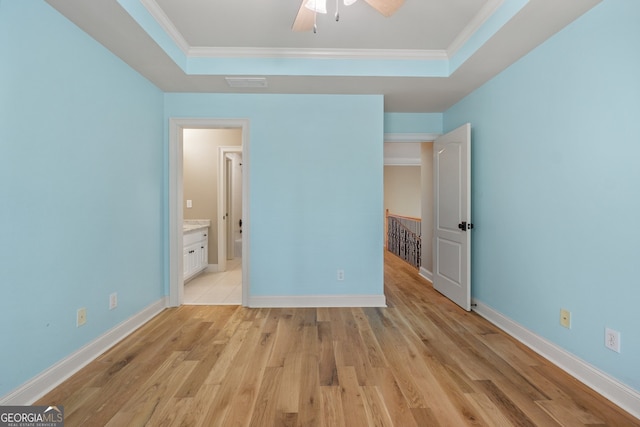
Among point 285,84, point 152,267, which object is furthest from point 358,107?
point 152,267

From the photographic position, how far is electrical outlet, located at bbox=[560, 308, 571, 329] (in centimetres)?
199

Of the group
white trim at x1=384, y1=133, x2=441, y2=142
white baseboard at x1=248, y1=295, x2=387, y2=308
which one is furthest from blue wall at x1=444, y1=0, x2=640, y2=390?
white baseboard at x1=248, y1=295, x2=387, y2=308

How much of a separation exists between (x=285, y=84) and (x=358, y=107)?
88cm

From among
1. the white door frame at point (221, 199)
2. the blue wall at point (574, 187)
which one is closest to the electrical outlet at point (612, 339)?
the blue wall at point (574, 187)

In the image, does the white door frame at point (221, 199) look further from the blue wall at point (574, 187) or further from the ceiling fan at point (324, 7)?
the blue wall at point (574, 187)

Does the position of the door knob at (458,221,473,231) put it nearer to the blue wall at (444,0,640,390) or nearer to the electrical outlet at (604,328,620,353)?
the blue wall at (444,0,640,390)

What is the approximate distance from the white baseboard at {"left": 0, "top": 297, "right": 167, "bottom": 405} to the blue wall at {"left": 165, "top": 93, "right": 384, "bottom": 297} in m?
1.21

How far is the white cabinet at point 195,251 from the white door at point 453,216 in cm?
351

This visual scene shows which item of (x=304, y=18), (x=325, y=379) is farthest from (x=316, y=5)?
(x=325, y=379)

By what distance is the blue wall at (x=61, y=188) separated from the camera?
1560mm

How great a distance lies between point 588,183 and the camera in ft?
6.06

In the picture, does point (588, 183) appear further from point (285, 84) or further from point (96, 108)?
point (96, 108)

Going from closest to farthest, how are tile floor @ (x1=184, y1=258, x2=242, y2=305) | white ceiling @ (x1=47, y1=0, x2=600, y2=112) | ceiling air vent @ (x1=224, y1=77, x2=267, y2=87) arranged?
white ceiling @ (x1=47, y1=0, x2=600, y2=112)
ceiling air vent @ (x1=224, y1=77, x2=267, y2=87)
tile floor @ (x1=184, y1=258, x2=242, y2=305)

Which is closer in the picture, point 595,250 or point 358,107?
point 595,250
